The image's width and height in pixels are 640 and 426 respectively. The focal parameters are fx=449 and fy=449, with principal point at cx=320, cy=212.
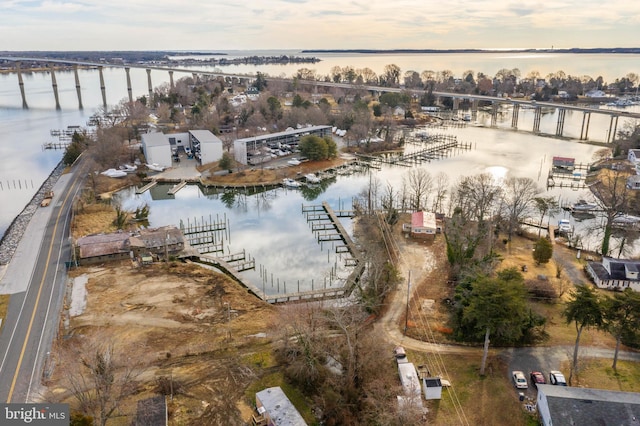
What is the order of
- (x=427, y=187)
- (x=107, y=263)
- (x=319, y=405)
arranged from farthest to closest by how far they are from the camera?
(x=427, y=187) < (x=107, y=263) < (x=319, y=405)

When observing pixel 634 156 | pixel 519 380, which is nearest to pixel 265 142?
pixel 634 156

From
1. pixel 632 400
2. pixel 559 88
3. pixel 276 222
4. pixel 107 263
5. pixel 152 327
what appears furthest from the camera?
pixel 559 88

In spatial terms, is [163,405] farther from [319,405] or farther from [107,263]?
[107,263]

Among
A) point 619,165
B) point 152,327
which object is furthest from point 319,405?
point 619,165

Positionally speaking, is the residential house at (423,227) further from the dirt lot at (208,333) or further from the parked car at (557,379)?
the parked car at (557,379)

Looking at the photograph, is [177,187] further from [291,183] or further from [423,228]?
[423,228]

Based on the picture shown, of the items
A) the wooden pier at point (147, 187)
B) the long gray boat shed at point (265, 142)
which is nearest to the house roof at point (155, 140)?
the wooden pier at point (147, 187)
